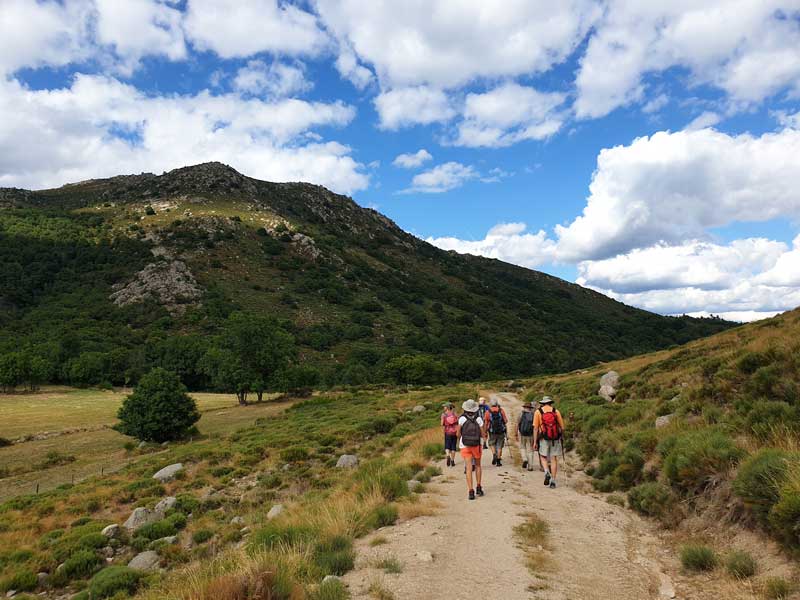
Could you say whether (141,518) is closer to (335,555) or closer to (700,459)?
(335,555)

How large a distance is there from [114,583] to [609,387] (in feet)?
88.7

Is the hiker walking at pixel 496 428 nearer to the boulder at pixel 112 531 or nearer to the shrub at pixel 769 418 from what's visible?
the shrub at pixel 769 418

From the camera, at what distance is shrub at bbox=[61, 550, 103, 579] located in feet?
44.1

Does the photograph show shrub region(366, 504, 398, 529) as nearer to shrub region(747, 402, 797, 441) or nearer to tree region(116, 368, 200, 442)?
shrub region(747, 402, 797, 441)

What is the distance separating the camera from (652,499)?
980 centimetres

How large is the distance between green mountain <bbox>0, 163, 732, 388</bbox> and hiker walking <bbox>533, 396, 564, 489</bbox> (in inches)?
2224

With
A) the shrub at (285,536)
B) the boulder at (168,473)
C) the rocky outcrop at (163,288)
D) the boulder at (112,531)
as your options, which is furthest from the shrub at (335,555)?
the rocky outcrop at (163,288)

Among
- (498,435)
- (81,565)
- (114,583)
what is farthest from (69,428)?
(498,435)

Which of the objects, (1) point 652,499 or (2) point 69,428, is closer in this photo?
(1) point 652,499

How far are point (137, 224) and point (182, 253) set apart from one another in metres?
28.0

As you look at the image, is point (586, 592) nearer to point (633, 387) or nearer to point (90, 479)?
point (633, 387)

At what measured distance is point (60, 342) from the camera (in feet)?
275

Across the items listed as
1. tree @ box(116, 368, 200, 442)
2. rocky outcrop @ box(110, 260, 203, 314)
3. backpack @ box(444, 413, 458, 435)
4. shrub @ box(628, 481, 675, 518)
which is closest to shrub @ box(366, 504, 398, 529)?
shrub @ box(628, 481, 675, 518)

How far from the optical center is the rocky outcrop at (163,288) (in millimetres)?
107750
